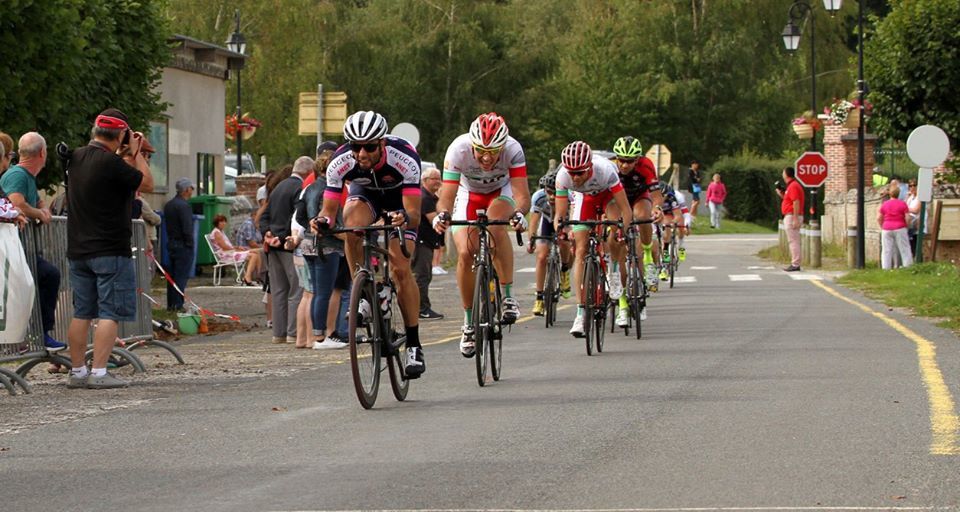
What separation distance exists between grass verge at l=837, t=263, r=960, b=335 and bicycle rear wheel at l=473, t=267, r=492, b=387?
23.1 ft

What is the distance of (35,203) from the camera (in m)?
13.8

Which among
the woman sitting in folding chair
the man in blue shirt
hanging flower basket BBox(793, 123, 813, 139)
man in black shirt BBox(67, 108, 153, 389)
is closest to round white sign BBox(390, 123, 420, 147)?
the woman sitting in folding chair

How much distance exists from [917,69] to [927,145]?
6.46m

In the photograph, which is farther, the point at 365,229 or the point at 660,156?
the point at 660,156

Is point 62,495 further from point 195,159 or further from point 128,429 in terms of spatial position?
point 195,159

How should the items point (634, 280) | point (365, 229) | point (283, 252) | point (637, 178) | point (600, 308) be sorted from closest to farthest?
1. point (365, 229)
2. point (600, 308)
3. point (634, 280)
4. point (283, 252)
5. point (637, 178)

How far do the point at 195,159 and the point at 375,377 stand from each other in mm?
25535

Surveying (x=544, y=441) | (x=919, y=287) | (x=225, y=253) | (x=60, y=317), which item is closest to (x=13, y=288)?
(x=60, y=317)

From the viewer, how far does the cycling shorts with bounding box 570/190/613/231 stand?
637 inches

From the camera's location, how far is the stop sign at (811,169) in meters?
40.7

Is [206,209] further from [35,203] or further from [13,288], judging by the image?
[13,288]

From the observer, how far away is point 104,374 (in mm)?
12656

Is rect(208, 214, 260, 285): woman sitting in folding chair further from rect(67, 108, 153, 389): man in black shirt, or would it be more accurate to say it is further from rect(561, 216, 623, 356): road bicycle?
rect(67, 108, 153, 389): man in black shirt

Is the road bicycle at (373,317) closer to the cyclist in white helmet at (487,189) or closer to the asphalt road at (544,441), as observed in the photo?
the asphalt road at (544,441)
